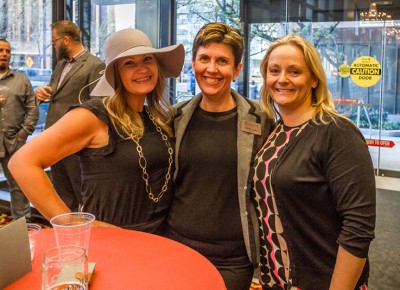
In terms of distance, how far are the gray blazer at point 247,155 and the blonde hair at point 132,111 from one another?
0.09m

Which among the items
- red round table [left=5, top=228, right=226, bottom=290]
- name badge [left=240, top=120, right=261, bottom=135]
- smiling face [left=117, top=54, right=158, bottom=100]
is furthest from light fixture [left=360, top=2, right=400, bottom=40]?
red round table [left=5, top=228, right=226, bottom=290]

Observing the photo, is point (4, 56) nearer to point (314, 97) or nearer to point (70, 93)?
point (70, 93)

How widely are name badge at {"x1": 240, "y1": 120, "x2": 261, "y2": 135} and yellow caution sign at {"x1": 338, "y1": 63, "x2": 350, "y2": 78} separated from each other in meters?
3.10

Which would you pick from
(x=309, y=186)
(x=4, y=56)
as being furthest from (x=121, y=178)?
(x=4, y=56)

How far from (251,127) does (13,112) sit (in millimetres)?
3231

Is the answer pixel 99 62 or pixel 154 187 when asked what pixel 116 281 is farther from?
pixel 99 62

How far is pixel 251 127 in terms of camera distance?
2.15 meters

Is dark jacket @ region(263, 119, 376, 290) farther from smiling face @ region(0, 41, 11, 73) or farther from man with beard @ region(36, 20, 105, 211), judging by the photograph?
smiling face @ region(0, 41, 11, 73)

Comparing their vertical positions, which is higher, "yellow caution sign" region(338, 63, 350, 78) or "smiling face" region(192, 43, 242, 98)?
"yellow caution sign" region(338, 63, 350, 78)

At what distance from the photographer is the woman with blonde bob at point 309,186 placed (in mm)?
1727

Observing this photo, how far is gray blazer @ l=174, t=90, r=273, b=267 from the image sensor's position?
2066mm

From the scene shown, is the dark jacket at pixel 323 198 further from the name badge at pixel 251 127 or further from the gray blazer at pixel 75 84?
the gray blazer at pixel 75 84

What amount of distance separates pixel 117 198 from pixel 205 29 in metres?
0.87

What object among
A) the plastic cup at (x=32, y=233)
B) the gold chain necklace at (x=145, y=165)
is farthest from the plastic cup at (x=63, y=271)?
the gold chain necklace at (x=145, y=165)
